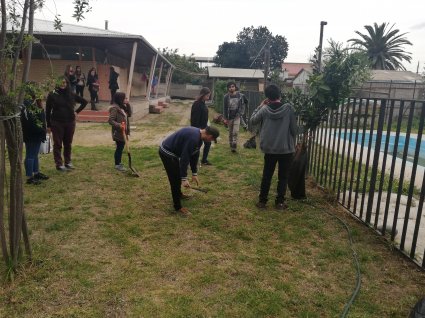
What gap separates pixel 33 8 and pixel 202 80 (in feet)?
143

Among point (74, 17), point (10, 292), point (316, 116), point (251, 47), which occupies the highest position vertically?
point (251, 47)

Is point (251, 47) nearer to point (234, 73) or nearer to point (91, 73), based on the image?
point (234, 73)

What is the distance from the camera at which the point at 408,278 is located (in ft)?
11.2

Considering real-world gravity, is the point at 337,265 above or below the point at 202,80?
below

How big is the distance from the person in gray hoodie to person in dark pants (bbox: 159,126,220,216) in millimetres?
813

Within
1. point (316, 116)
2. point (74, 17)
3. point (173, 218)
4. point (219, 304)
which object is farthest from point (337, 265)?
point (74, 17)

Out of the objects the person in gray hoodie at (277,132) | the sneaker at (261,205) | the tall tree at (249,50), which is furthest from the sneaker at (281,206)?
the tall tree at (249,50)

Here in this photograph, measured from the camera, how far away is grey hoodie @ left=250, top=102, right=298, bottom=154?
486 centimetres

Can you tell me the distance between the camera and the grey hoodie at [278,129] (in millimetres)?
4863

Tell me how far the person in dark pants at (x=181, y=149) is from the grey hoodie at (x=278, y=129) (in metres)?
0.79

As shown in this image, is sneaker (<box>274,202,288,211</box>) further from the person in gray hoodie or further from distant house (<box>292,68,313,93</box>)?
distant house (<box>292,68,313,93</box>)

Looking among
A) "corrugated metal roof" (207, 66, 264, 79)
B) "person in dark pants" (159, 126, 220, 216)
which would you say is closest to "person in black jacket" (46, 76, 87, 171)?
"person in dark pants" (159, 126, 220, 216)

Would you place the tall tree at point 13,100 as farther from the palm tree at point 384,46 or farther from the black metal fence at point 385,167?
the palm tree at point 384,46

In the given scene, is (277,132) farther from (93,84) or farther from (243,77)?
(243,77)
